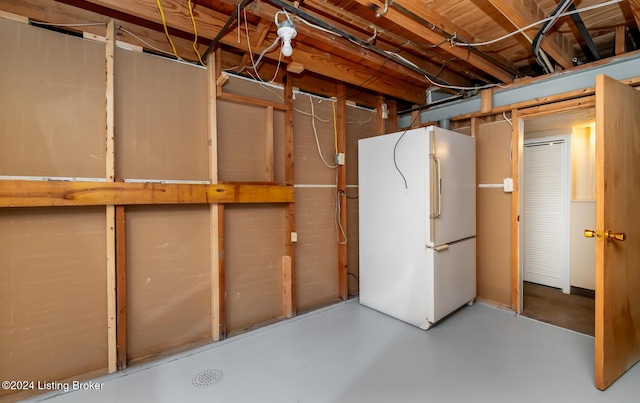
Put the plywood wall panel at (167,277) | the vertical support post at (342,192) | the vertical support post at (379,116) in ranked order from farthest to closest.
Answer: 1. the vertical support post at (379,116)
2. the vertical support post at (342,192)
3. the plywood wall panel at (167,277)

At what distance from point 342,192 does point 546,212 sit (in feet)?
9.55

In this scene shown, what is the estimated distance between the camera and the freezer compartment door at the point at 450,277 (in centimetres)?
252

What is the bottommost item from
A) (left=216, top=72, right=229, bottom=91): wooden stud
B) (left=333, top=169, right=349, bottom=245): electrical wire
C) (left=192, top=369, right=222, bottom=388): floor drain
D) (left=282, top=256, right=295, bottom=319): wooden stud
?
(left=192, top=369, right=222, bottom=388): floor drain

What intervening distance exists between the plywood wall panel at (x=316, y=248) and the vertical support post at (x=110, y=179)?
5.14 ft

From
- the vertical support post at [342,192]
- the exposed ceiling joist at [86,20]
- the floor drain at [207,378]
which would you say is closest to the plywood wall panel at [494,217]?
the vertical support post at [342,192]

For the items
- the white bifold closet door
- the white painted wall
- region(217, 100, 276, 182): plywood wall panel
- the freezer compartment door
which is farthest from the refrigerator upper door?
the white painted wall

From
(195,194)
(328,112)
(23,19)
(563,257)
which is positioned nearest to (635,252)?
(563,257)

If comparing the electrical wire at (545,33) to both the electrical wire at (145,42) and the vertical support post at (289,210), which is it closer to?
the vertical support post at (289,210)

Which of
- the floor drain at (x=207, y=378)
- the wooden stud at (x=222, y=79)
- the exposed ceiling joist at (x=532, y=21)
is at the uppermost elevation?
the exposed ceiling joist at (x=532, y=21)

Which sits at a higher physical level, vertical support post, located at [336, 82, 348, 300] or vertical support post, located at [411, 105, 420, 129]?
vertical support post, located at [411, 105, 420, 129]

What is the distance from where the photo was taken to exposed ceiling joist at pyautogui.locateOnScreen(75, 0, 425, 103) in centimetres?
184

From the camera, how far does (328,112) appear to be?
320 centimetres

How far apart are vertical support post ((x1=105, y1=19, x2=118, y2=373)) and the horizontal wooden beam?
0.10 metres

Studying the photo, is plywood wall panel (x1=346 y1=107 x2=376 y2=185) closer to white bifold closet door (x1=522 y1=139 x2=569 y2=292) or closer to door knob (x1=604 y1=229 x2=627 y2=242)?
door knob (x1=604 y1=229 x2=627 y2=242)
